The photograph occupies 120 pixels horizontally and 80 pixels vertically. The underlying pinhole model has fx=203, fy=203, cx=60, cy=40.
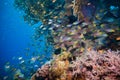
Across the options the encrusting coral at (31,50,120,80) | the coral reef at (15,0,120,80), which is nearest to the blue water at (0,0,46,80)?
the coral reef at (15,0,120,80)

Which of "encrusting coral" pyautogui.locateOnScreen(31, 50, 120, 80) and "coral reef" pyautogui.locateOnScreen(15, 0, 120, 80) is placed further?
"coral reef" pyautogui.locateOnScreen(15, 0, 120, 80)

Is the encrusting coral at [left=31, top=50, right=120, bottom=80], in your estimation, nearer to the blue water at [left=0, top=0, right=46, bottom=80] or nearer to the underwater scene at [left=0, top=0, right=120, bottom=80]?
the underwater scene at [left=0, top=0, right=120, bottom=80]

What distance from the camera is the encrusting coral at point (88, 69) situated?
157 inches

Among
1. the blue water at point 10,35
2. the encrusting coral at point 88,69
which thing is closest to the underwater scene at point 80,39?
the encrusting coral at point 88,69

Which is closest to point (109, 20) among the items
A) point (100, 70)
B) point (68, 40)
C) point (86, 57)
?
point (68, 40)

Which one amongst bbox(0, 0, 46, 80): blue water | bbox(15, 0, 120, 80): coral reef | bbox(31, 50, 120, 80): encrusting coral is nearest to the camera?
bbox(31, 50, 120, 80): encrusting coral

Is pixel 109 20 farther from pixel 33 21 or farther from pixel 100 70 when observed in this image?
pixel 33 21

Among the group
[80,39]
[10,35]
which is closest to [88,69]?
[80,39]

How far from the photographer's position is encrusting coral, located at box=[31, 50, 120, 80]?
13.1 ft

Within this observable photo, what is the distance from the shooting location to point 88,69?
4449 mm

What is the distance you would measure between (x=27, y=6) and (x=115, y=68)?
7439 millimetres

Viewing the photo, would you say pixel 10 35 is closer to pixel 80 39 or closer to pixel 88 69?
pixel 80 39

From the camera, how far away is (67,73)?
15.5ft

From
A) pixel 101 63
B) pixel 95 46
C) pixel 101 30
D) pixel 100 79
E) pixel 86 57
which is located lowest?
pixel 100 79
